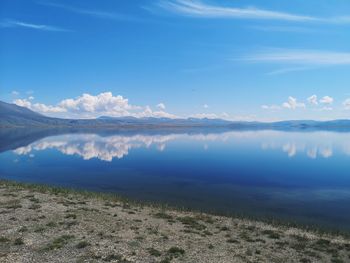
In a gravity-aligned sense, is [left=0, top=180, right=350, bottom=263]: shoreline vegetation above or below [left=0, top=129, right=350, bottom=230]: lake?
above

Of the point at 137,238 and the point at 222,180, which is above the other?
the point at 137,238

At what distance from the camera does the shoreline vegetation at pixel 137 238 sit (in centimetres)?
2628

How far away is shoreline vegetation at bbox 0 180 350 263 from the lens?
86.2 ft

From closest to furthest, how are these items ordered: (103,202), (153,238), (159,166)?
(153,238), (103,202), (159,166)

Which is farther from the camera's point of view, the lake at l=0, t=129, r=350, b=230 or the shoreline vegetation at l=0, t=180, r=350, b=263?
the lake at l=0, t=129, r=350, b=230

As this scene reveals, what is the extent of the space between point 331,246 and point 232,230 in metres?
8.35

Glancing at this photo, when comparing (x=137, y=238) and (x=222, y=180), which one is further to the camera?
(x=222, y=180)

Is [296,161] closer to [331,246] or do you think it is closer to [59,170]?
[59,170]

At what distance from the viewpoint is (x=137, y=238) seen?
2997cm

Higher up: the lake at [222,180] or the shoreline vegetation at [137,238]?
the shoreline vegetation at [137,238]

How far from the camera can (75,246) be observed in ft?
89.7

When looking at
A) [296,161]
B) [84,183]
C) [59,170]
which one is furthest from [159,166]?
[296,161]

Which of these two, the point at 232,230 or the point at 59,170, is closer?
the point at 232,230

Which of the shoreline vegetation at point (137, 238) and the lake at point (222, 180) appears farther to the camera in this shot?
the lake at point (222, 180)
